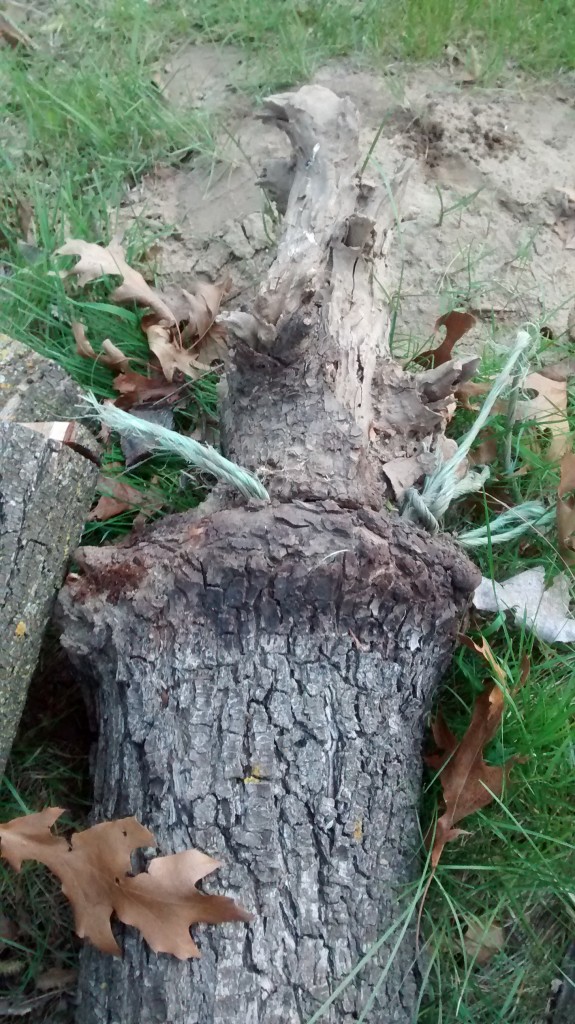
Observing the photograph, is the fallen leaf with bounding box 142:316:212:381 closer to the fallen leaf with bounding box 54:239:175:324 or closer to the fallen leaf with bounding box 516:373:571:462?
the fallen leaf with bounding box 54:239:175:324

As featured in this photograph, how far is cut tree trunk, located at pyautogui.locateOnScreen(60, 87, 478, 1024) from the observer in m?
1.34

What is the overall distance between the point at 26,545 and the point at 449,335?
1.38 m

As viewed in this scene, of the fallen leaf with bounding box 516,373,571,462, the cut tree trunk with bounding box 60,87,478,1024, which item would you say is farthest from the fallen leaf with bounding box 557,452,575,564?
the cut tree trunk with bounding box 60,87,478,1024

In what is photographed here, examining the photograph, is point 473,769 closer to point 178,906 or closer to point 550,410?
point 178,906

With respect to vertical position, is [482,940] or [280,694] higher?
[280,694]

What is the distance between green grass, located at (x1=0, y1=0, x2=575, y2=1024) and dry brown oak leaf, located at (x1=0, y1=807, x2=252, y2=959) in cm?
40

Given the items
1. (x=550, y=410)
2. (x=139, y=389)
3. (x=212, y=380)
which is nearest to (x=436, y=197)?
(x=550, y=410)

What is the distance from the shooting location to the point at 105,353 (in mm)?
2387

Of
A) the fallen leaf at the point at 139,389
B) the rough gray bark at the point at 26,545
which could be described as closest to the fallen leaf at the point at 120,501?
the fallen leaf at the point at 139,389

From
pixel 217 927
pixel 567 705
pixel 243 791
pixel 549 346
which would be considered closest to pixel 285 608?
pixel 243 791

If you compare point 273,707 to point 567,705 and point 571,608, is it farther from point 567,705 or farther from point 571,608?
point 571,608

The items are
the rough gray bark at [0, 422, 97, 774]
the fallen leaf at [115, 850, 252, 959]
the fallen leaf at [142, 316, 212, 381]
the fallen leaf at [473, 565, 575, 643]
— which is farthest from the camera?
the fallen leaf at [142, 316, 212, 381]

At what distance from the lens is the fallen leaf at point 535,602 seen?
192 centimetres

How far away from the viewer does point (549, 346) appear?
2434 millimetres
